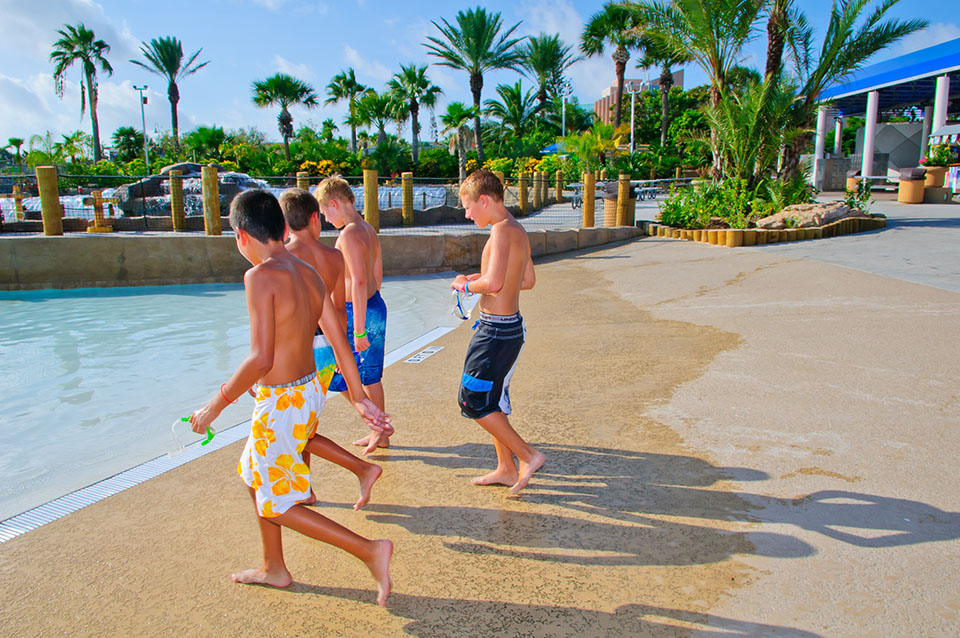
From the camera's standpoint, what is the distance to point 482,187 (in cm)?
320

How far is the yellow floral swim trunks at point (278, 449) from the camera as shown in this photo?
2385mm

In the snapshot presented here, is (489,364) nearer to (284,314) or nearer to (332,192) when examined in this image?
(284,314)

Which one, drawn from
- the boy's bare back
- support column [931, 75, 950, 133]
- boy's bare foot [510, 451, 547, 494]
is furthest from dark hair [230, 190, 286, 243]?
support column [931, 75, 950, 133]

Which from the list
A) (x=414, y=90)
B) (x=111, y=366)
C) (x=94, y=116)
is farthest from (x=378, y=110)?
(x=111, y=366)

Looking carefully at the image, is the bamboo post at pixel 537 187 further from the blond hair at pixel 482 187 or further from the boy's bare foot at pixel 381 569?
the boy's bare foot at pixel 381 569

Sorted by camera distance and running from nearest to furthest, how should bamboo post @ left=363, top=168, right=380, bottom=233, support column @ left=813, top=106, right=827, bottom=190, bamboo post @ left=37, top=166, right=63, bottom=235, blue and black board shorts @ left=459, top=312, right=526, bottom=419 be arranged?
blue and black board shorts @ left=459, top=312, right=526, bottom=419, bamboo post @ left=37, top=166, right=63, bottom=235, bamboo post @ left=363, top=168, right=380, bottom=233, support column @ left=813, top=106, right=827, bottom=190

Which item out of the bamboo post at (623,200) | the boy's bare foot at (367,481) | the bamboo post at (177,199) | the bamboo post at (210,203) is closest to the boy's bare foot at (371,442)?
the boy's bare foot at (367,481)

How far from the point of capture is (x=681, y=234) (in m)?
13.7

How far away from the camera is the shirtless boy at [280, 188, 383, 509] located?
10.3 feet

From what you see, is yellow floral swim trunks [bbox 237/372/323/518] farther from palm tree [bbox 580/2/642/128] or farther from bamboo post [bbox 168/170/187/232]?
palm tree [bbox 580/2/642/128]

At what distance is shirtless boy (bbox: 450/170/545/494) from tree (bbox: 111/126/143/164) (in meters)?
57.6

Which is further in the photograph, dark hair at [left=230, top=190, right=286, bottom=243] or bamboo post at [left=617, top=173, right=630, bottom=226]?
bamboo post at [left=617, top=173, right=630, bottom=226]

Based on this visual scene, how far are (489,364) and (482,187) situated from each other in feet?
2.76

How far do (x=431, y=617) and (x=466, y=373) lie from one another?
114 centimetres
